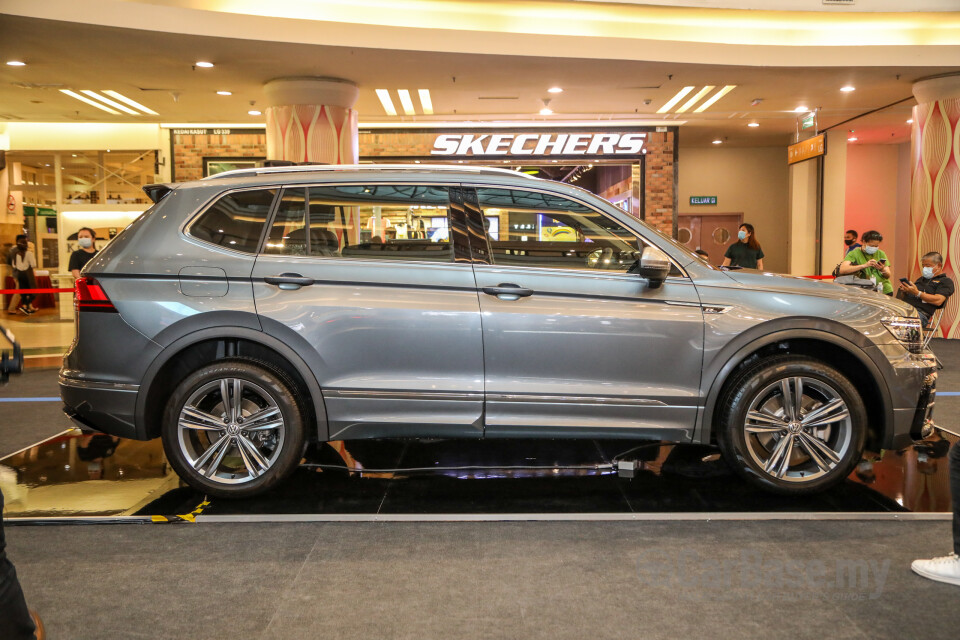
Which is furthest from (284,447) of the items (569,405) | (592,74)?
(592,74)

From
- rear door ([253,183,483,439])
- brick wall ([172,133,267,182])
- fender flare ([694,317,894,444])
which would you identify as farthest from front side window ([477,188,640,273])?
brick wall ([172,133,267,182])

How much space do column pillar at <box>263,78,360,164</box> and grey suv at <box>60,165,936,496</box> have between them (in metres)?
7.81

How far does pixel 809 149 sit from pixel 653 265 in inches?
427

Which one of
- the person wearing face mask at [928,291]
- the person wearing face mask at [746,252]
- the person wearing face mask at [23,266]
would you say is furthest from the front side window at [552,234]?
the person wearing face mask at [23,266]

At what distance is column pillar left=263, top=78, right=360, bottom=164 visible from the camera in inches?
452

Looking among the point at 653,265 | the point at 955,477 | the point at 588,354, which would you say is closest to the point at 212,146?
the point at 588,354

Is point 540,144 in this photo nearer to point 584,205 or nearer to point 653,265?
point 584,205

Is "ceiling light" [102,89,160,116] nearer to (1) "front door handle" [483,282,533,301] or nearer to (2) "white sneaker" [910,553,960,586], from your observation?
(1) "front door handle" [483,282,533,301]

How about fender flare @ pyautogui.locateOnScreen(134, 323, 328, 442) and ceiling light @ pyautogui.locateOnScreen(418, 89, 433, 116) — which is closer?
fender flare @ pyautogui.locateOnScreen(134, 323, 328, 442)

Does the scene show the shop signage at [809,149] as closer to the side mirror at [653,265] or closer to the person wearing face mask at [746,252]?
the person wearing face mask at [746,252]

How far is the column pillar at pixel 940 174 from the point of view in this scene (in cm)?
1129

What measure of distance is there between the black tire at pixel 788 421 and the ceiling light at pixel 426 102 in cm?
974

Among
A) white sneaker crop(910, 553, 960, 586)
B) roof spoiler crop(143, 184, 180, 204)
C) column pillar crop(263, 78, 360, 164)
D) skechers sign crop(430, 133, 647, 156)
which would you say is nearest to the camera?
white sneaker crop(910, 553, 960, 586)

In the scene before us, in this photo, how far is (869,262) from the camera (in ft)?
28.9
